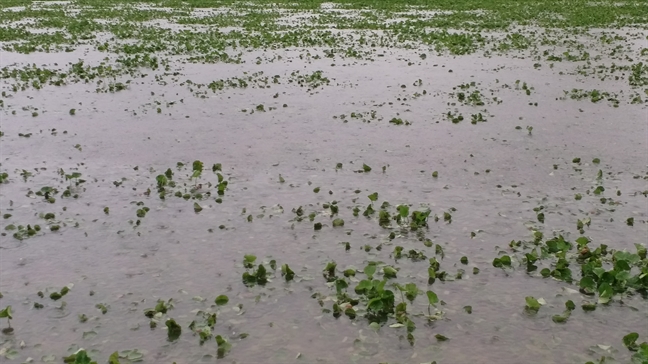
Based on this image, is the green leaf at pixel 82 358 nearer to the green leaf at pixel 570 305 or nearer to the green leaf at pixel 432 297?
the green leaf at pixel 432 297

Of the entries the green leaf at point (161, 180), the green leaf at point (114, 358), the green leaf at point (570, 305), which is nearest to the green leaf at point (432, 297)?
the green leaf at point (570, 305)

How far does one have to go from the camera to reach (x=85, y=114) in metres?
15.3

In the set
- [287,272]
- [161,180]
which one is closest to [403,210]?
[287,272]

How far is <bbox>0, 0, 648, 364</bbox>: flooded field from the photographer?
6719mm

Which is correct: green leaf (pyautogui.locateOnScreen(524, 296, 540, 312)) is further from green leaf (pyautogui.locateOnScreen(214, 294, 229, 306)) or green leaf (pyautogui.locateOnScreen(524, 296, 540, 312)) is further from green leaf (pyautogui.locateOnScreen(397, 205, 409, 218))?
green leaf (pyautogui.locateOnScreen(214, 294, 229, 306))

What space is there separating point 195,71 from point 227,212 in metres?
11.8

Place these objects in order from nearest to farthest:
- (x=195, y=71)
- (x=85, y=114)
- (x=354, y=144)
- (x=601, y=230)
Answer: (x=601, y=230) → (x=354, y=144) → (x=85, y=114) → (x=195, y=71)

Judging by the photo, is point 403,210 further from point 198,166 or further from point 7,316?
point 7,316

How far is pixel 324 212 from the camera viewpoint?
31.8ft

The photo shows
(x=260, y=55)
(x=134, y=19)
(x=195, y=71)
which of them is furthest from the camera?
(x=134, y=19)

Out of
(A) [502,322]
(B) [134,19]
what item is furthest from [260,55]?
(A) [502,322]

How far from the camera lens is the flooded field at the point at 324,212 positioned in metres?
6.72

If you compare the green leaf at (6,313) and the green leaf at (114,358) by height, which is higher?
the green leaf at (6,313)

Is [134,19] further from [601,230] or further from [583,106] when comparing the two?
[601,230]
